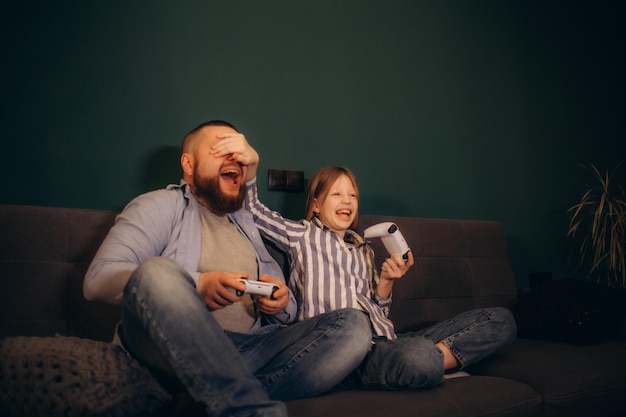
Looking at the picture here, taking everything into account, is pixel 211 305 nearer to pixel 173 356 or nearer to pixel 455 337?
pixel 173 356

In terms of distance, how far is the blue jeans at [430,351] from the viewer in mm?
1325

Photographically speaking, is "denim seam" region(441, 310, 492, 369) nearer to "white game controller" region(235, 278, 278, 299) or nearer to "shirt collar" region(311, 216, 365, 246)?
"shirt collar" region(311, 216, 365, 246)

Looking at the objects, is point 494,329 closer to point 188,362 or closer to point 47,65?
point 188,362

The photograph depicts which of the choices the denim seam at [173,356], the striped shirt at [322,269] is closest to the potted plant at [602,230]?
the striped shirt at [322,269]

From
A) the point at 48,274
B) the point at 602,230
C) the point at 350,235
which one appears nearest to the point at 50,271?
the point at 48,274

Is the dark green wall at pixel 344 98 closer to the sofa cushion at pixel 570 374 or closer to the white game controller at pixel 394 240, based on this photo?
the white game controller at pixel 394 240

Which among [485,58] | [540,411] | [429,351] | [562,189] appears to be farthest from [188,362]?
[562,189]

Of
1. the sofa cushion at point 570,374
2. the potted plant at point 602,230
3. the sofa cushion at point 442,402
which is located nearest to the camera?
the sofa cushion at point 442,402

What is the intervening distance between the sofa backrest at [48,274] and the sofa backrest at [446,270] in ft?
3.37

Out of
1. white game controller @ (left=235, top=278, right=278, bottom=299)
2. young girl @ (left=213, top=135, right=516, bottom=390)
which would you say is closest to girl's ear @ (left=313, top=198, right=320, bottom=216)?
young girl @ (left=213, top=135, right=516, bottom=390)

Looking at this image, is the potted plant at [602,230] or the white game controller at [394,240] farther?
the potted plant at [602,230]

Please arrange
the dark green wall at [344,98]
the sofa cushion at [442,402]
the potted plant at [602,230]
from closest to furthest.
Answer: the sofa cushion at [442,402] < the dark green wall at [344,98] < the potted plant at [602,230]

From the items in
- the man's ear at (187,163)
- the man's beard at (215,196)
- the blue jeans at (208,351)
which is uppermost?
the man's ear at (187,163)

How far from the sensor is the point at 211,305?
3.92ft
